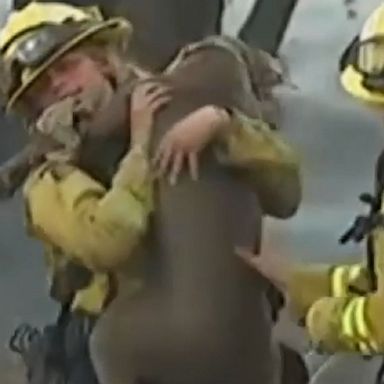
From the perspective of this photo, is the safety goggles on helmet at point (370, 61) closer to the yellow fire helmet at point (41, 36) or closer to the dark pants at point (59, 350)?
the yellow fire helmet at point (41, 36)

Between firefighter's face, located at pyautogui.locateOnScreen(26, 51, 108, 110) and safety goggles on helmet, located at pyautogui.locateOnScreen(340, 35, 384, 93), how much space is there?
0.22 m

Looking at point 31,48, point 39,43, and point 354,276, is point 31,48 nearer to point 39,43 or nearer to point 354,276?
point 39,43

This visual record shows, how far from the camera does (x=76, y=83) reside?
1305 millimetres

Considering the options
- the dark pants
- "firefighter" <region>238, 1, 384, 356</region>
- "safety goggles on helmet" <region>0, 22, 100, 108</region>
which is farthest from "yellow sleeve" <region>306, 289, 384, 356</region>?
"safety goggles on helmet" <region>0, 22, 100, 108</region>

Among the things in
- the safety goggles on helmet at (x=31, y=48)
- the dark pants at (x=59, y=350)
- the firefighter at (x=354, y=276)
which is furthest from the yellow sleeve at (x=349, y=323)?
the safety goggles on helmet at (x=31, y=48)

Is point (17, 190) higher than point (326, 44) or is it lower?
lower

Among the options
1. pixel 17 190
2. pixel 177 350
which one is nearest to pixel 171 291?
pixel 177 350

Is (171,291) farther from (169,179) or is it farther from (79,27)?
(79,27)

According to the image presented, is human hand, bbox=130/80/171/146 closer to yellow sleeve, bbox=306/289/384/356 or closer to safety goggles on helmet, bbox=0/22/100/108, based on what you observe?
safety goggles on helmet, bbox=0/22/100/108

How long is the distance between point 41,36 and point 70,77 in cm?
4

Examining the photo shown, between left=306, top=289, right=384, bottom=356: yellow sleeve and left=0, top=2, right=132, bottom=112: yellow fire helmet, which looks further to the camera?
left=0, top=2, right=132, bottom=112: yellow fire helmet

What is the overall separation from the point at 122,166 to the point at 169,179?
0.14 feet

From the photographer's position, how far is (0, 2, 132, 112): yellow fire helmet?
130cm

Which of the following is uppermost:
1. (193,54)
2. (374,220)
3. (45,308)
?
(193,54)
